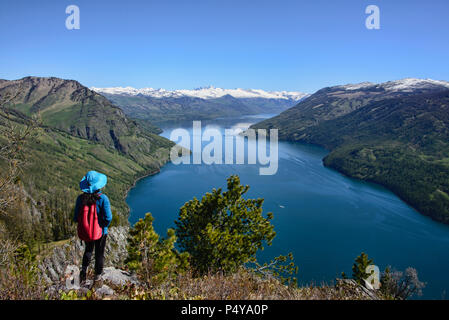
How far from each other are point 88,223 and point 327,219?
4239 inches

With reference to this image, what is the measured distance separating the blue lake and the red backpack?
4624cm

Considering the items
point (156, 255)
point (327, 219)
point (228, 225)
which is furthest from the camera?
point (327, 219)

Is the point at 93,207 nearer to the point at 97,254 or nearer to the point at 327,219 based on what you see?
the point at 97,254

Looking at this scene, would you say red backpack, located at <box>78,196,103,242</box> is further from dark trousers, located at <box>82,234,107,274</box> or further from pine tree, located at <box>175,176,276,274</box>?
pine tree, located at <box>175,176,276,274</box>

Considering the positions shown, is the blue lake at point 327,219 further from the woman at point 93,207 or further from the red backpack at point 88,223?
the red backpack at point 88,223

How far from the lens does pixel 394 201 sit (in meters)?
131

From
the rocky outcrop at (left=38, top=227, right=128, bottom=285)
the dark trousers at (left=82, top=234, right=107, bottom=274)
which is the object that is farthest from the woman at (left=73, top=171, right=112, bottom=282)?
the rocky outcrop at (left=38, top=227, right=128, bottom=285)

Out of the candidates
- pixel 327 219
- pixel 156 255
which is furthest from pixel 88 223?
pixel 327 219

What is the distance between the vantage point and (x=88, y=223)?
7398mm

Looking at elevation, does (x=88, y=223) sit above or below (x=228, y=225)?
above

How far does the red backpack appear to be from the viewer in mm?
7316

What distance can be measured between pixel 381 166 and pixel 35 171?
223928mm
